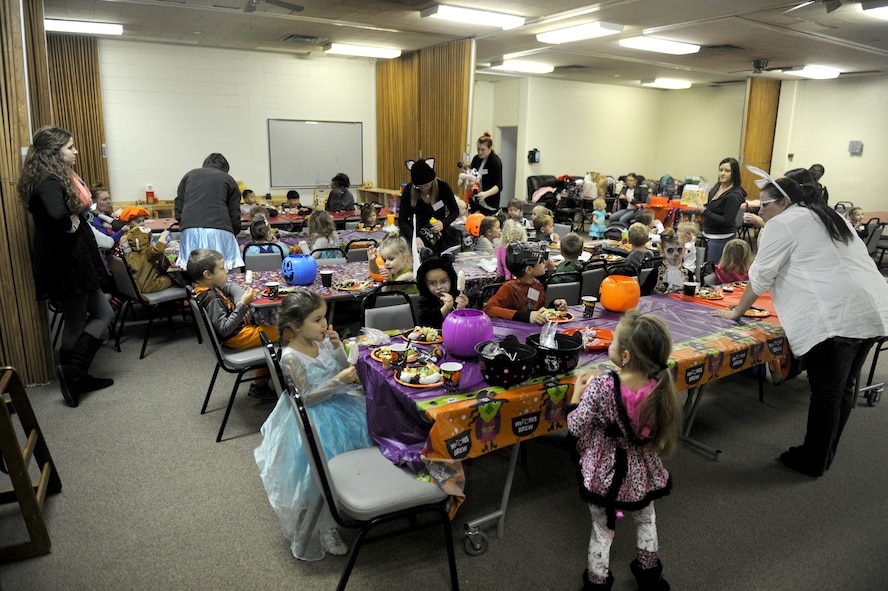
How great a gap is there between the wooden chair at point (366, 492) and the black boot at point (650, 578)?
0.73 metres

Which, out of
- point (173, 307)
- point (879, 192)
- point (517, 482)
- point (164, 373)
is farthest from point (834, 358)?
point (879, 192)

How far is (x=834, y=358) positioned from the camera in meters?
3.05

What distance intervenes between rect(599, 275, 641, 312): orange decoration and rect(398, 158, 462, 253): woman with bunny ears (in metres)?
1.99

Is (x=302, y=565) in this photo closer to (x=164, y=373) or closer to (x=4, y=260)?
(x=164, y=373)

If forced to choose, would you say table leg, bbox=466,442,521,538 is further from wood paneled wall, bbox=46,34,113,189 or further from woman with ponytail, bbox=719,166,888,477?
wood paneled wall, bbox=46,34,113,189

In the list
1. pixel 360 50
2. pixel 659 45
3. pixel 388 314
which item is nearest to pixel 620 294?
pixel 388 314

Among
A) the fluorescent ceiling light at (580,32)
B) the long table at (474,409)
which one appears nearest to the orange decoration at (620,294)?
the long table at (474,409)

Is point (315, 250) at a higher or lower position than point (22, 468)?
higher

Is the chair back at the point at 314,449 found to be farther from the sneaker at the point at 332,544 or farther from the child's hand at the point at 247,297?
the child's hand at the point at 247,297

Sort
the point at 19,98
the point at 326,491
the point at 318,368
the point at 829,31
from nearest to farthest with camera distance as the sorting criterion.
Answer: the point at 326,491 < the point at 318,368 < the point at 19,98 < the point at 829,31

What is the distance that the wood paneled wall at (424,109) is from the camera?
865 centimetres

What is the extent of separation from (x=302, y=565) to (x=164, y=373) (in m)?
2.76

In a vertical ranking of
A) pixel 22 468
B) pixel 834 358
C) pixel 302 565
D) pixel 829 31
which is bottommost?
pixel 302 565

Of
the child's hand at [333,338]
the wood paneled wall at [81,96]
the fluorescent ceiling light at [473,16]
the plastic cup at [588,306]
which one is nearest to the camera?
the child's hand at [333,338]
